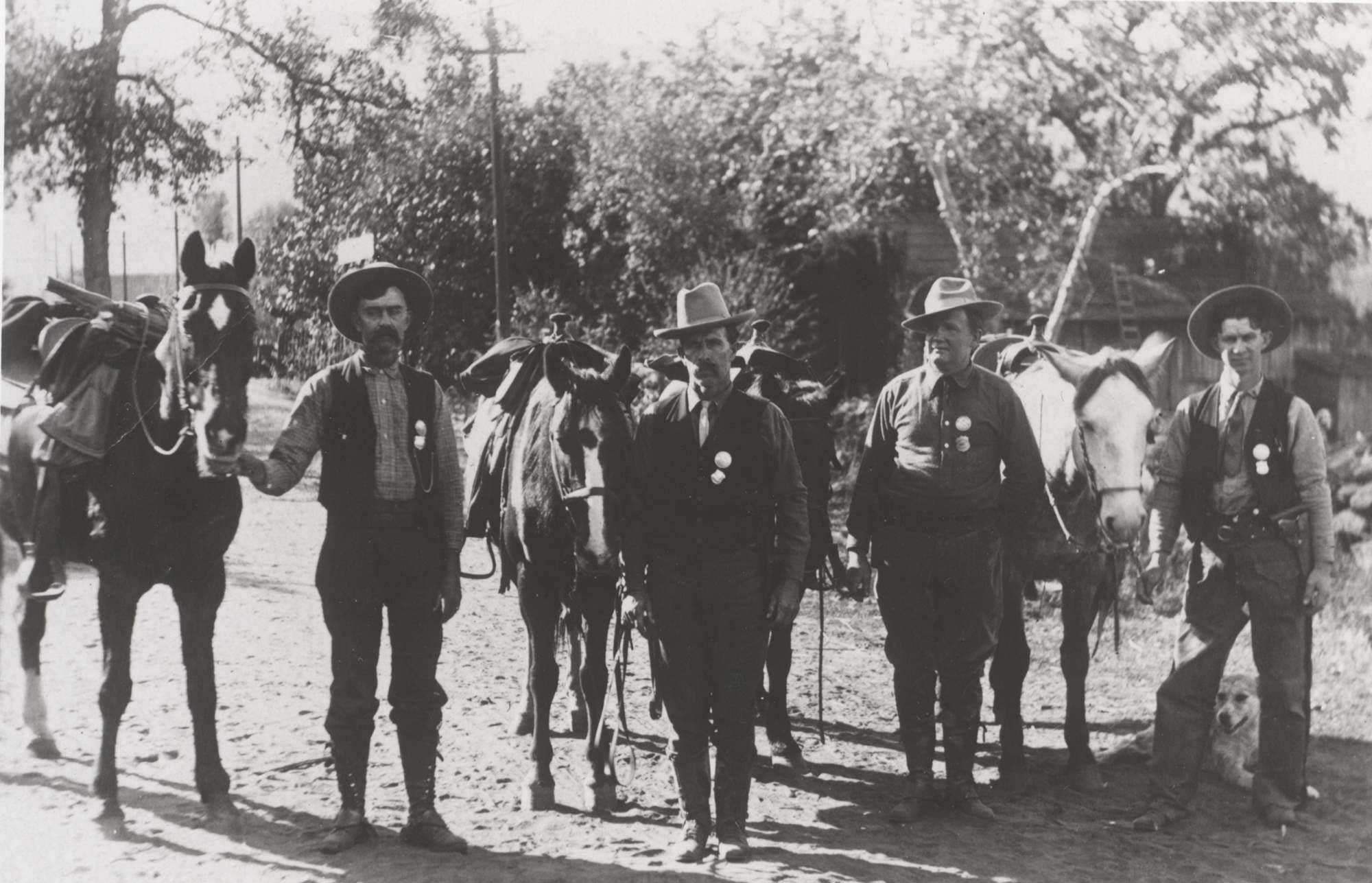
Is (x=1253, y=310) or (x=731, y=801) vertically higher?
(x=1253, y=310)

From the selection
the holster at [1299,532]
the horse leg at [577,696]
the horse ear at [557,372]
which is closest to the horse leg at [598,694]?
the horse leg at [577,696]

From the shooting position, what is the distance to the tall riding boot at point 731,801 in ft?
13.8

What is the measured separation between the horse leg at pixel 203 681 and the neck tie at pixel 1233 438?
4.16 meters

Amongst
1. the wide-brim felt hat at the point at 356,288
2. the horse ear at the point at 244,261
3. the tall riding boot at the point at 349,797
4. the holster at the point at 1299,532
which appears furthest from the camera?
the holster at the point at 1299,532

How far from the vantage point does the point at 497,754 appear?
5.27 m

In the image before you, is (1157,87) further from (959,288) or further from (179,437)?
(179,437)

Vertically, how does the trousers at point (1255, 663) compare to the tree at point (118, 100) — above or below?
below

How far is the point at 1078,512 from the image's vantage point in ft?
17.1

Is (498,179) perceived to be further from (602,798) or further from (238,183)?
(602,798)

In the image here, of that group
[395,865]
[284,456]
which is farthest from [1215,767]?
[284,456]

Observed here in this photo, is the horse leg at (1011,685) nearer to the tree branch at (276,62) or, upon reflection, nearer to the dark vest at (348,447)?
the dark vest at (348,447)

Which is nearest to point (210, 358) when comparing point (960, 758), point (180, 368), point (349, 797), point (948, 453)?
point (180, 368)

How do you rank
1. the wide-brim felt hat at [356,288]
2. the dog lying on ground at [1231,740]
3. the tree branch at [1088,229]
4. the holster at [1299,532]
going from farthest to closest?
the tree branch at [1088,229] → the dog lying on ground at [1231,740] → the holster at [1299,532] → the wide-brim felt hat at [356,288]

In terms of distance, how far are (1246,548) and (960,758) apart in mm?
1467
